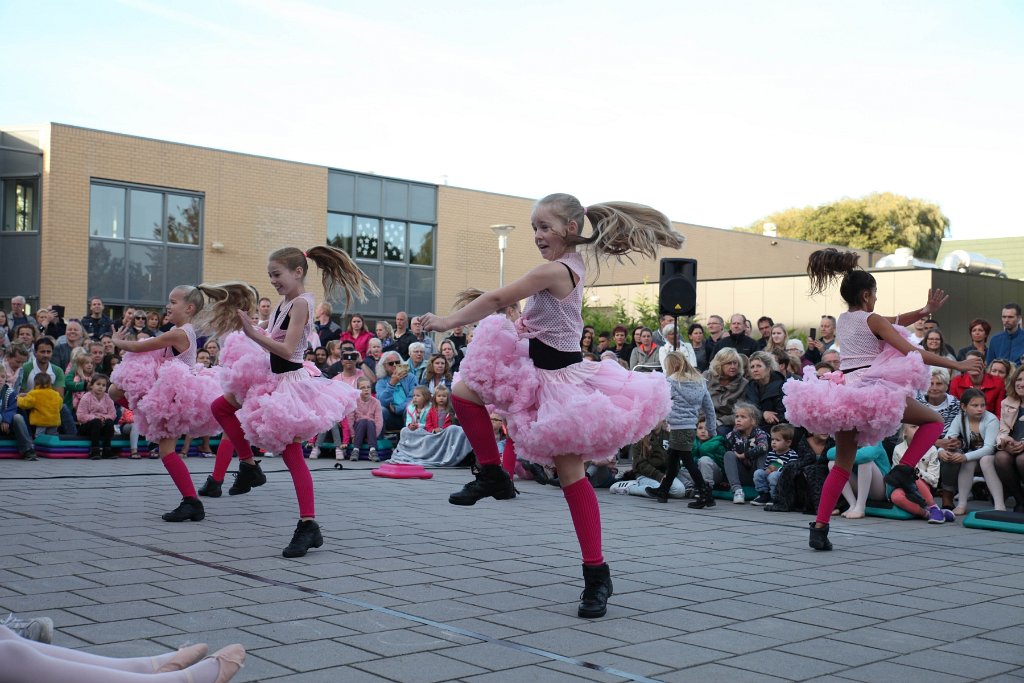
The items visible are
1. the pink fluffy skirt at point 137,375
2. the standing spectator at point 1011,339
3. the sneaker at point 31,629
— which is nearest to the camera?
the sneaker at point 31,629

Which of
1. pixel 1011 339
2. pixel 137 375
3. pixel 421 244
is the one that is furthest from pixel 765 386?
pixel 421 244

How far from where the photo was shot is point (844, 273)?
24.3 ft

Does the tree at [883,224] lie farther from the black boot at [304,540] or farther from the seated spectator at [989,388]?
the black boot at [304,540]

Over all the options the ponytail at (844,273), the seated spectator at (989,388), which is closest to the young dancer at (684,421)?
the seated spectator at (989,388)

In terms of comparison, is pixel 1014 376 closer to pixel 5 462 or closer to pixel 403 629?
pixel 403 629

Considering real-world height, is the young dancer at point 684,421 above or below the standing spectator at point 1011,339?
below

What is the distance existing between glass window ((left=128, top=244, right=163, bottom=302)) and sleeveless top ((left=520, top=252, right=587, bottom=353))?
2239 cm

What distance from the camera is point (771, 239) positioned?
42.2 metres

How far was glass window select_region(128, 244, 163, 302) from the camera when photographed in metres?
25.6

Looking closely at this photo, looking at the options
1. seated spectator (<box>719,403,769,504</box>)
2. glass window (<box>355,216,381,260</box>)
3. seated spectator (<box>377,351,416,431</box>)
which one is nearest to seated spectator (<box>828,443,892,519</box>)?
seated spectator (<box>719,403,769,504</box>)

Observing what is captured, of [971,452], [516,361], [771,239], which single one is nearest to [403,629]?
[516,361]

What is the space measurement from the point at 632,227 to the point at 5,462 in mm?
10247

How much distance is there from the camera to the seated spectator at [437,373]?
563 inches

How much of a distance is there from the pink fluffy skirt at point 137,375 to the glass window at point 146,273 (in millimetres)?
18800
